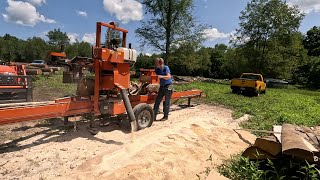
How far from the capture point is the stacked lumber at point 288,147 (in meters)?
4.62

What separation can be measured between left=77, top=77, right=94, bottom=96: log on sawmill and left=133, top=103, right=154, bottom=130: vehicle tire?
1.22 metres

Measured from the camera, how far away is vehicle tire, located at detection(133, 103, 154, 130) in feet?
24.8

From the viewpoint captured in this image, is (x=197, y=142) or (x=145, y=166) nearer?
(x=145, y=166)

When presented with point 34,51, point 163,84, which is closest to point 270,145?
point 163,84

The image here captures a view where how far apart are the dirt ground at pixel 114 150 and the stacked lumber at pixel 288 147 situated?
860 millimetres

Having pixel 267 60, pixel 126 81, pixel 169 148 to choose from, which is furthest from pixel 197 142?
pixel 267 60

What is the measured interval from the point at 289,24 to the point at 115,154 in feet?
119

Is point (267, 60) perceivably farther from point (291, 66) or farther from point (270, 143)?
point (270, 143)

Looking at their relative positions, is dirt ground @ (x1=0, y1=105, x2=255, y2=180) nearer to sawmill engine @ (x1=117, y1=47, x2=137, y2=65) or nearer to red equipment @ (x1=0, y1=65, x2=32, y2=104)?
red equipment @ (x1=0, y1=65, x2=32, y2=104)

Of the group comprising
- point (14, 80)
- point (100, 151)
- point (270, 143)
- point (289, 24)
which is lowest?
point (100, 151)

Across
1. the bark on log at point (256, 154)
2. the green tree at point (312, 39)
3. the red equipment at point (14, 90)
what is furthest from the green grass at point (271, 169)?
the green tree at point (312, 39)

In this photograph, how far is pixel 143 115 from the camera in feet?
25.7

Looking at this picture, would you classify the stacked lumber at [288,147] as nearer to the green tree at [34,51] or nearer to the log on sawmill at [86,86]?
the log on sawmill at [86,86]

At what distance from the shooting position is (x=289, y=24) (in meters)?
36.4
